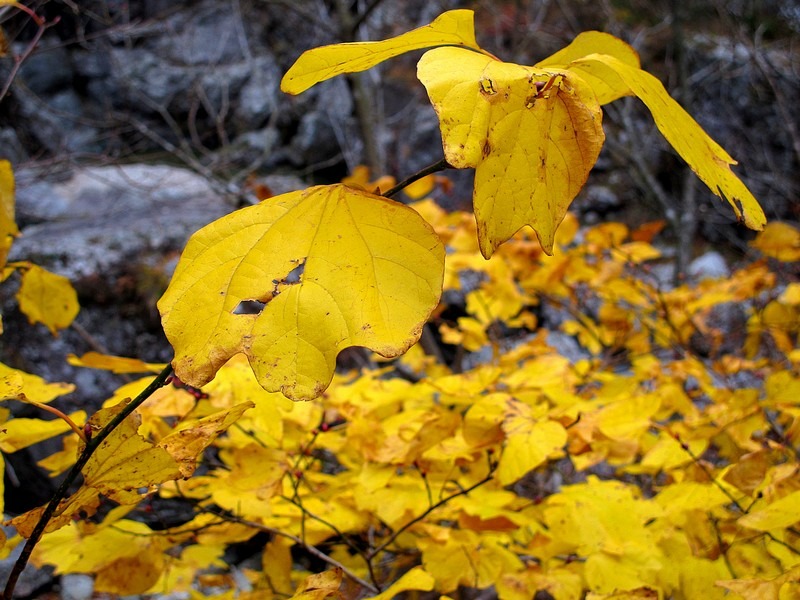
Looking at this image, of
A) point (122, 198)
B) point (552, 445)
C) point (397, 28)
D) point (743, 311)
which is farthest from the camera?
point (397, 28)

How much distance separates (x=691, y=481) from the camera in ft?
2.51

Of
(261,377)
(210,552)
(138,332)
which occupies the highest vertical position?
(261,377)

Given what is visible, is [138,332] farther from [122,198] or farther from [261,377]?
[261,377]

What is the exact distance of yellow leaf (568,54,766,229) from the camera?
1.11ft

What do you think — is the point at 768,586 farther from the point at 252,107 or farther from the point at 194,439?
the point at 252,107

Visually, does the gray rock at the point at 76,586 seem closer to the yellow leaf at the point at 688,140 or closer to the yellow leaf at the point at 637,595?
the yellow leaf at the point at 637,595

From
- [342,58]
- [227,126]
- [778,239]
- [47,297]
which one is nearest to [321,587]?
[342,58]

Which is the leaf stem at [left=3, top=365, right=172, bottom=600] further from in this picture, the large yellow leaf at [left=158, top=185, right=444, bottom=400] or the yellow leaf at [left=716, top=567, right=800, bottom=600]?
the yellow leaf at [left=716, top=567, right=800, bottom=600]

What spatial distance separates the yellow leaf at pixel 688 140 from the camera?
13.3 inches

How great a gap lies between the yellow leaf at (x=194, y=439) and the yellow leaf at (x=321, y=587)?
5.1 inches

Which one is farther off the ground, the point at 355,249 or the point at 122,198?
the point at 355,249

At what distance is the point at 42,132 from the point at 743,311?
17.1ft

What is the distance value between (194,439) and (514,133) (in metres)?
0.32

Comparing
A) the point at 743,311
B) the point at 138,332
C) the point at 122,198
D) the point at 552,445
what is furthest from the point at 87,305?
the point at 743,311
